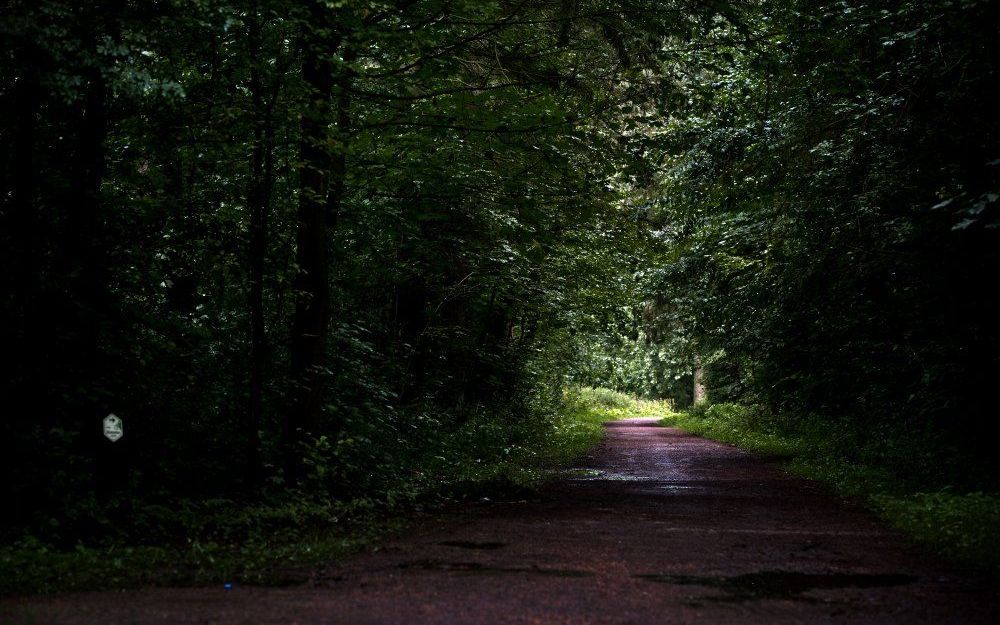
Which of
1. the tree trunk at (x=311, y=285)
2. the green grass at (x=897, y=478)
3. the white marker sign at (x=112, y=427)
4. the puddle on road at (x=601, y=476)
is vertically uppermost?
the tree trunk at (x=311, y=285)

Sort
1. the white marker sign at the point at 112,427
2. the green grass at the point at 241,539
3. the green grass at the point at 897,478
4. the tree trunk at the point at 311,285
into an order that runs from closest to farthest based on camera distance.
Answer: the green grass at the point at 241,539 < the white marker sign at the point at 112,427 < the green grass at the point at 897,478 < the tree trunk at the point at 311,285

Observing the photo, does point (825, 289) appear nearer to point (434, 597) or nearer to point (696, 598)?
point (696, 598)

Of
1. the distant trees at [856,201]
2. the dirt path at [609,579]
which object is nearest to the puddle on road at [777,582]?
the dirt path at [609,579]

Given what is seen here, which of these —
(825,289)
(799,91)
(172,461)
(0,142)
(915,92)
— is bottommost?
(172,461)

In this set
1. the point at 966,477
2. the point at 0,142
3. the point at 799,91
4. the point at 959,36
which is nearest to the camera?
the point at 0,142

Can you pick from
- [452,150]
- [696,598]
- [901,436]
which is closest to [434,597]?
[696,598]

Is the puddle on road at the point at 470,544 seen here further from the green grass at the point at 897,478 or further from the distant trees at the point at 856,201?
the distant trees at the point at 856,201

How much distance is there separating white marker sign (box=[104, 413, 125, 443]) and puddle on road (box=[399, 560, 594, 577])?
3092mm

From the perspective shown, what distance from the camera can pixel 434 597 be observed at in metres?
5.82

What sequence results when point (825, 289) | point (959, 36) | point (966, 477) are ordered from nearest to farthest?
point (959, 36), point (966, 477), point (825, 289)

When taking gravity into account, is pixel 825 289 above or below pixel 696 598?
above

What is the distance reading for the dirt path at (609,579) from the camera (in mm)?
5371

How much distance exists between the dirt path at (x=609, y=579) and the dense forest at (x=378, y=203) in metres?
2.52

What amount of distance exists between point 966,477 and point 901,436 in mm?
4506
